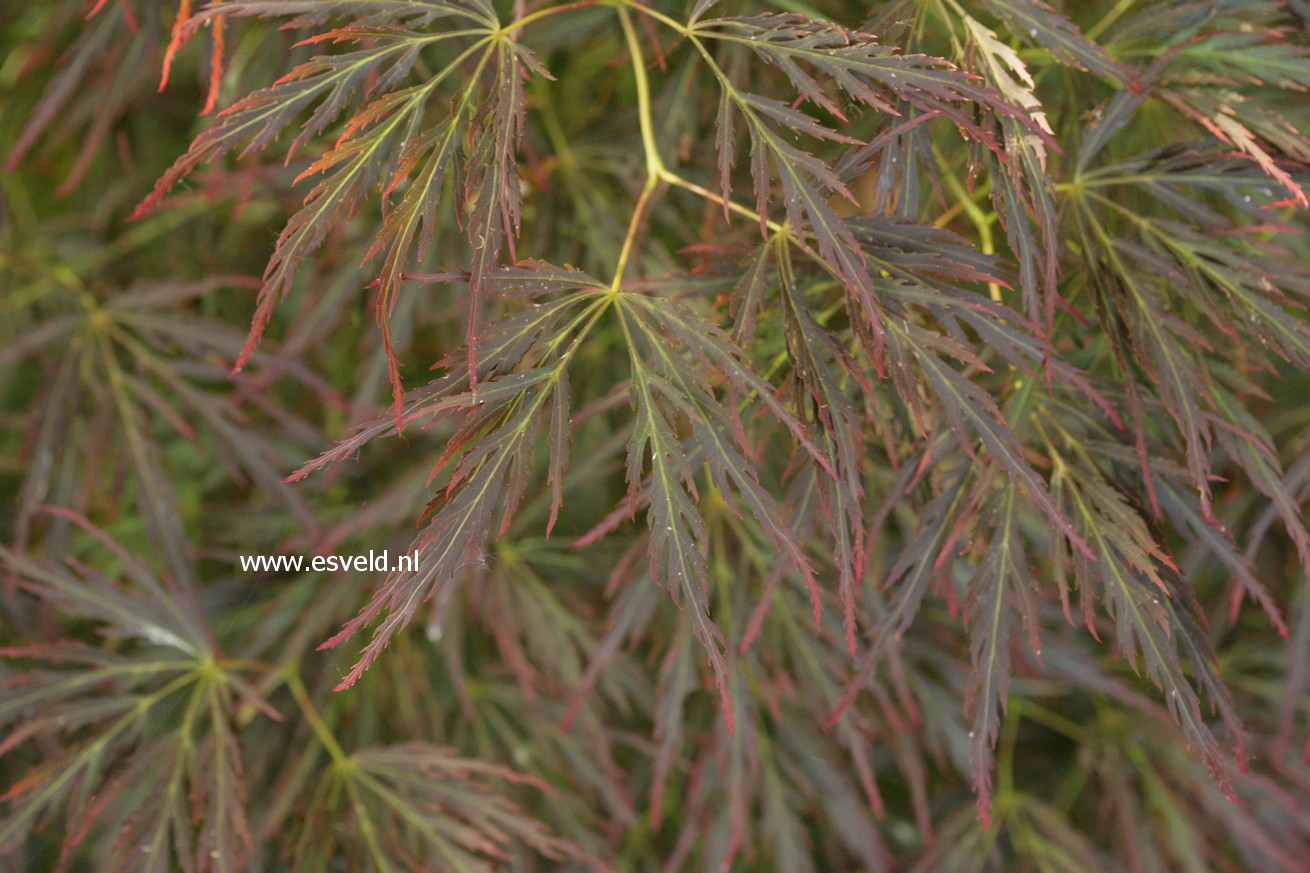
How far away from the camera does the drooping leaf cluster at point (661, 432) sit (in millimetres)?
554

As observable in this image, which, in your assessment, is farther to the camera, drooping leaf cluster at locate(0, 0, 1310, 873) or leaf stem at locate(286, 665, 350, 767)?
leaf stem at locate(286, 665, 350, 767)

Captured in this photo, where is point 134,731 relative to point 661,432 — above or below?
below

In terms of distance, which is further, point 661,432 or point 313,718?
point 313,718

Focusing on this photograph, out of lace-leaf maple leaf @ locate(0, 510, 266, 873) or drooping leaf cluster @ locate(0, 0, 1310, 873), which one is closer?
drooping leaf cluster @ locate(0, 0, 1310, 873)

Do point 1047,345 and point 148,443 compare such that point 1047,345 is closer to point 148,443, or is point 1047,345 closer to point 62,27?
point 148,443

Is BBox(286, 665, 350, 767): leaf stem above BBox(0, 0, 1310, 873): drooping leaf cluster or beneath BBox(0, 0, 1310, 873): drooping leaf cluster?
beneath

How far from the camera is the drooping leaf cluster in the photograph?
1.82 ft

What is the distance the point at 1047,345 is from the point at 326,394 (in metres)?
0.66

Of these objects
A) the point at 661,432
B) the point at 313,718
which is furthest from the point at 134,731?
the point at 661,432

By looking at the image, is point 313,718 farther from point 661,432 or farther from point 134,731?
point 661,432

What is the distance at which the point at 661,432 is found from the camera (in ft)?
1.78

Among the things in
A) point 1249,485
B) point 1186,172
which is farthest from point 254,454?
point 1249,485

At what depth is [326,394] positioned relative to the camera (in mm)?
907

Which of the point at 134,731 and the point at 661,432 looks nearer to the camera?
the point at 661,432
